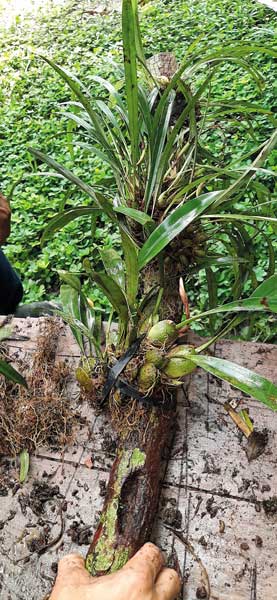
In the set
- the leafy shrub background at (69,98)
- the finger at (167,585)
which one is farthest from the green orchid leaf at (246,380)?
the leafy shrub background at (69,98)

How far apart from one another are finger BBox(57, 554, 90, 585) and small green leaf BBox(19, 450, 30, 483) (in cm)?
25

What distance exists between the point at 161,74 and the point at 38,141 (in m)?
1.75

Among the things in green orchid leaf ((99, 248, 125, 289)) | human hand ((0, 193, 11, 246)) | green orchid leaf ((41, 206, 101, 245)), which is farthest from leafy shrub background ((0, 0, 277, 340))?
→ green orchid leaf ((99, 248, 125, 289))

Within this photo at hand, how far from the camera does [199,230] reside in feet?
3.91

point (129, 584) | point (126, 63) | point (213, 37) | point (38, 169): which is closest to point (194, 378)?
point (129, 584)

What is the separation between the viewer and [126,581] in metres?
0.79

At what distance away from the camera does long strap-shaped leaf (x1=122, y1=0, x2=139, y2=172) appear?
1032mm

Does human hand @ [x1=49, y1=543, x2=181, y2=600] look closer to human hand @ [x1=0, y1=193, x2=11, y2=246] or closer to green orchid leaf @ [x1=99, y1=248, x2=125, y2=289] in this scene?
green orchid leaf @ [x1=99, y1=248, x2=125, y2=289]

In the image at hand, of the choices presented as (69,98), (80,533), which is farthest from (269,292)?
(69,98)

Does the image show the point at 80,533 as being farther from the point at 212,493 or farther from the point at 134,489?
the point at 212,493

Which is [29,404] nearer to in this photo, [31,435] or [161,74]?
[31,435]

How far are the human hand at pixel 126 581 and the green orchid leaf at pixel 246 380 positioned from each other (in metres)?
0.33

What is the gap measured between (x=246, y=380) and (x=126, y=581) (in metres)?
0.39

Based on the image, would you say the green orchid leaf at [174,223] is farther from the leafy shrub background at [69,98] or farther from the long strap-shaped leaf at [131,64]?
the leafy shrub background at [69,98]
